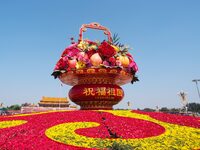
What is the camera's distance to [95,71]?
1520 cm

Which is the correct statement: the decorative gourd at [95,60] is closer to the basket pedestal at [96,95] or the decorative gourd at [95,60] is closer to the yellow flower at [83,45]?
the yellow flower at [83,45]

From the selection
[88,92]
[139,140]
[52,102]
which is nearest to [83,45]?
[88,92]

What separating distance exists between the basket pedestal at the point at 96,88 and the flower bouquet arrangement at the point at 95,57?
1.17 ft

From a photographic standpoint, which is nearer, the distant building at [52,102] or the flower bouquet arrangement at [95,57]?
the flower bouquet arrangement at [95,57]

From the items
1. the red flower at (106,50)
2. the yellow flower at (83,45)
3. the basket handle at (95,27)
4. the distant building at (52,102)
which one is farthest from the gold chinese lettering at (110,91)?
the distant building at (52,102)

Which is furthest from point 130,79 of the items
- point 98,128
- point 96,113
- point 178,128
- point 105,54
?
point 98,128

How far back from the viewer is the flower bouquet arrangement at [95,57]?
15359 millimetres

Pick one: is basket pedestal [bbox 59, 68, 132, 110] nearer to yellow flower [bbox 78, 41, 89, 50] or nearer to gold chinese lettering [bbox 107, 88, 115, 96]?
gold chinese lettering [bbox 107, 88, 115, 96]

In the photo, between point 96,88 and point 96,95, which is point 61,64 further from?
point 96,95

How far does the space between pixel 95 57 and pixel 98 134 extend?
7.58 metres

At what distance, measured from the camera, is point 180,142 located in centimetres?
823

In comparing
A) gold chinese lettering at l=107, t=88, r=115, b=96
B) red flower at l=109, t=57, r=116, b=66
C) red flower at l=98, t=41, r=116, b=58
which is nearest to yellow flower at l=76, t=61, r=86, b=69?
red flower at l=98, t=41, r=116, b=58

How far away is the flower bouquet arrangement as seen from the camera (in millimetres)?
15359

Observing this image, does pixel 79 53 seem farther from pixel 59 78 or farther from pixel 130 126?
pixel 130 126
